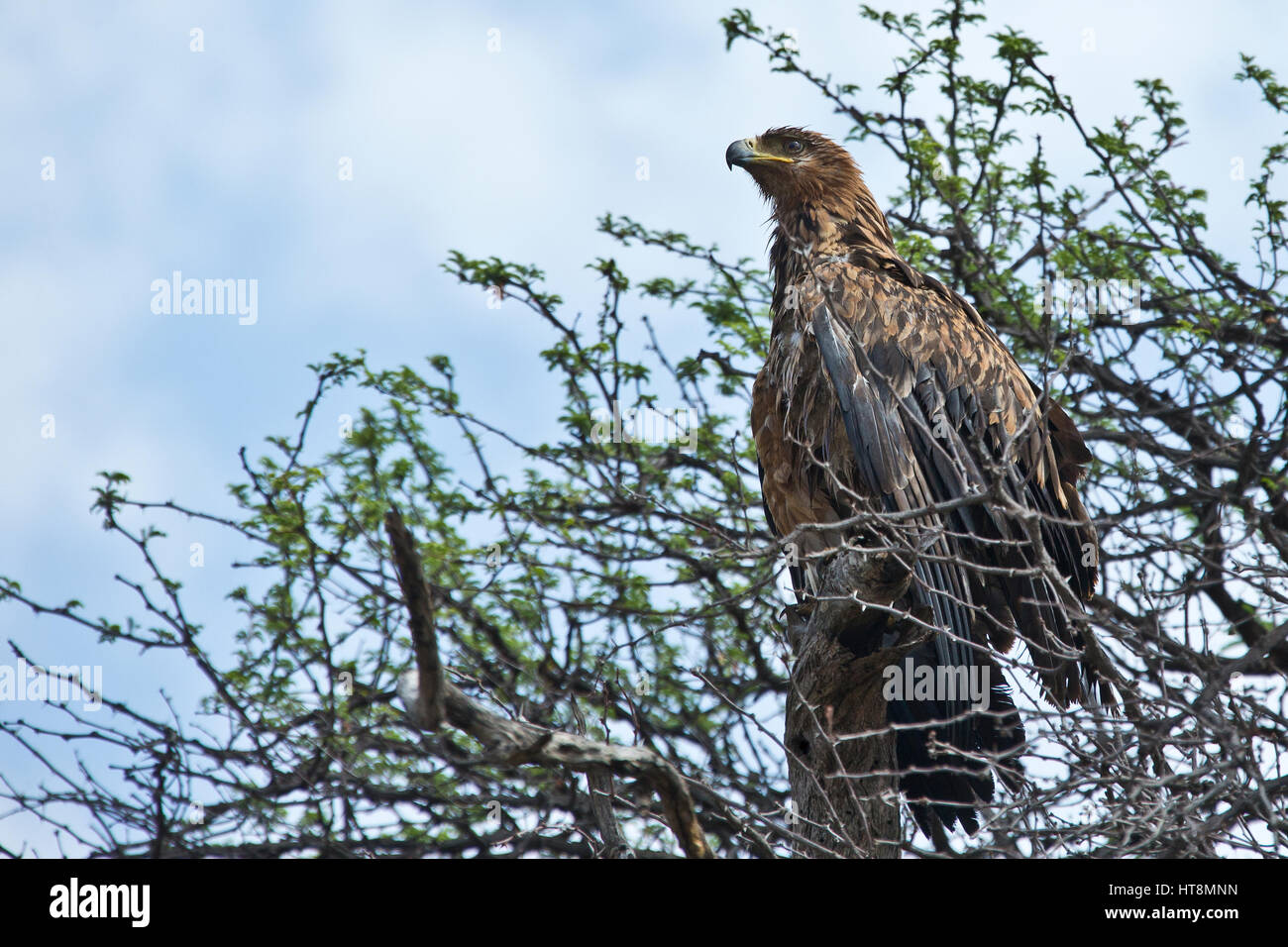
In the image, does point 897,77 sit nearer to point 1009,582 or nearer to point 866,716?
point 1009,582

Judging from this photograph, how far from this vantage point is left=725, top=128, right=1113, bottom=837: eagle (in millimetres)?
4832

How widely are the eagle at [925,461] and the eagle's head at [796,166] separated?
381 millimetres

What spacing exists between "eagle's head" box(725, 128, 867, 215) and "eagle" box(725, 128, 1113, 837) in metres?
0.38

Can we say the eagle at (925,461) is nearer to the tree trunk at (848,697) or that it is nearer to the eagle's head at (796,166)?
the tree trunk at (848,697)

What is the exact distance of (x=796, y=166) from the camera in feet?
21.8

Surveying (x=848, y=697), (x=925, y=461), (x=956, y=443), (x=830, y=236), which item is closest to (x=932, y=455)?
(x=925, y=461)

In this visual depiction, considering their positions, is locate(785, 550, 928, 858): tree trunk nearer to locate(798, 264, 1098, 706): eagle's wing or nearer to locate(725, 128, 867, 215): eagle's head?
locate(798, 264, 1098, 706): eagle's wing

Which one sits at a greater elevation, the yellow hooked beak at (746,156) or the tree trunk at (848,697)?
the yellow hooked beak at (746,156)

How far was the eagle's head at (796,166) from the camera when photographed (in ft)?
21.6

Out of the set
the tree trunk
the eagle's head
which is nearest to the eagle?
the tree trunk

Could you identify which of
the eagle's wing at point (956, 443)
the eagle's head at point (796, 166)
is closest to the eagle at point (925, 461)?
the eagle's wing at point (956, 443)

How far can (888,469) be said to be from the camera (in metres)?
5.20
